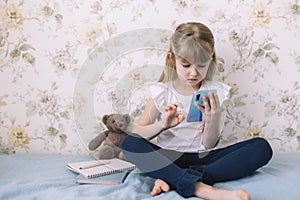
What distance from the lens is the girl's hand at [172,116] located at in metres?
1.18

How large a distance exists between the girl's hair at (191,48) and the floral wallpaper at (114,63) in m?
0.09

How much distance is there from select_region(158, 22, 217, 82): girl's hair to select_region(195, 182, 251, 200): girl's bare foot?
43 cm

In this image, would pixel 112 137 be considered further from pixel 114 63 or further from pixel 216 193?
pixel 216 193

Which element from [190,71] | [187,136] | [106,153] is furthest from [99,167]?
[190,71]

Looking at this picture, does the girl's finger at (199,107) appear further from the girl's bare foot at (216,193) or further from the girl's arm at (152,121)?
the girl's bare foot at (216,193)

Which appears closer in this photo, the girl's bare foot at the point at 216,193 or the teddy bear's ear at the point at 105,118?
the girl's bare foot at the point at 216,193

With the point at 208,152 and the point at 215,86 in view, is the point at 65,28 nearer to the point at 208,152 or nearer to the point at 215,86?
the point at 215,86

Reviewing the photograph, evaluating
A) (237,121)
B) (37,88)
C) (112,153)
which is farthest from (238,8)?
(37,88)

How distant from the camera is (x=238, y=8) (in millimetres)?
1469

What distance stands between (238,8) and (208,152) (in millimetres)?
585

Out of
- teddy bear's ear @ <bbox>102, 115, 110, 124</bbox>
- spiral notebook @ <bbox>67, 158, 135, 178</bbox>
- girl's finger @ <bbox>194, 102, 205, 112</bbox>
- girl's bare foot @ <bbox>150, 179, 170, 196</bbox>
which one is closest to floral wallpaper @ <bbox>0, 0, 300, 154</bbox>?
teddy bear's ear @ <bbox>102, 115, 110, 124</bbox>

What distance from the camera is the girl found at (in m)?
1.08

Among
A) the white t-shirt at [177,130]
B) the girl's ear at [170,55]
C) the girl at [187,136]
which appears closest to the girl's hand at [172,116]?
the girl at [187,136]

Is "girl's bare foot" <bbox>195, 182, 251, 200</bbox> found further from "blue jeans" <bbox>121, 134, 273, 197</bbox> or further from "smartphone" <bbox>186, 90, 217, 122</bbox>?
"smartphone" <bbox>186, 90, 217, 122</bbox>
